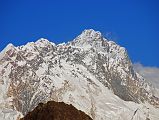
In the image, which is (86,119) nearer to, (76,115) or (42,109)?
(76,115)

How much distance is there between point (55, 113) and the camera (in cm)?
5228

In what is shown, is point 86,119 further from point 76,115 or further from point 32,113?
point 32,113

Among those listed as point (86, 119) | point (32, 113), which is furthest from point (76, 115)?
point (32, 113)

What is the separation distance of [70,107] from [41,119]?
13.0 feet

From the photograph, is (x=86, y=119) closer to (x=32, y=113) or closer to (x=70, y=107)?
(x=70, y=107)

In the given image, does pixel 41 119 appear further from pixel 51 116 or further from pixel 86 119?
pixel 86 119

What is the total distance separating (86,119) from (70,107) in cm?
203

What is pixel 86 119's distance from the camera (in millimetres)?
54438

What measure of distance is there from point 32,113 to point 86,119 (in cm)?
553

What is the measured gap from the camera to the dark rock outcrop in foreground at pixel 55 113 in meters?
51.9

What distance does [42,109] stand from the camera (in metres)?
53.8

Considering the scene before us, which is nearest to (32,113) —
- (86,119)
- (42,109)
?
(42,109)

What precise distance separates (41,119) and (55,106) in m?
2.35

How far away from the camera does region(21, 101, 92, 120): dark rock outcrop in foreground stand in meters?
51.9
